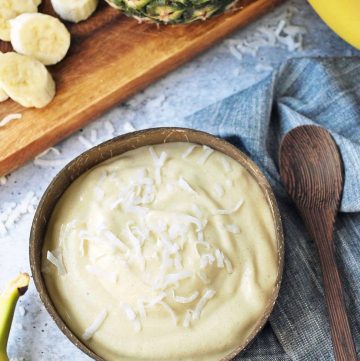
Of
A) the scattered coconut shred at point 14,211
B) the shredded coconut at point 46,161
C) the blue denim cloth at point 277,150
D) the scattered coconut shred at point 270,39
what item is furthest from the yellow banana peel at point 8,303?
the scattered coconut shred at point 270,39

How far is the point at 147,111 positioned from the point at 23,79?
0.26m

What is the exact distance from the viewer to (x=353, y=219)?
143 centimetres

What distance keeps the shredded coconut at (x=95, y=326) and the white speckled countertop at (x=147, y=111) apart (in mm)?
157

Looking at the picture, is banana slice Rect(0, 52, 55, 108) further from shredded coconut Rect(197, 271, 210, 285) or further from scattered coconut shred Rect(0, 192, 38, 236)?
shredded coconut Rect(197, 271, 210, 285)

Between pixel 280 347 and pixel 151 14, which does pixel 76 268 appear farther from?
pixel 151 14

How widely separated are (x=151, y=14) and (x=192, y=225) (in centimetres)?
45

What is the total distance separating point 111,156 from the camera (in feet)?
4.43

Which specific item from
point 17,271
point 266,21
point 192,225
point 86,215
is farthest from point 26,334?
point 266,21

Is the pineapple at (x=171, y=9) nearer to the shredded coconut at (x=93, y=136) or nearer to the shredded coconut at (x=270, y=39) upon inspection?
the shredded coconut at (x=270, y=39)

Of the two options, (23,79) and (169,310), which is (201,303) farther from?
(23,79)

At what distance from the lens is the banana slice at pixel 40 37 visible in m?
1.46

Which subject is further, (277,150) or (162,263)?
(277,150)

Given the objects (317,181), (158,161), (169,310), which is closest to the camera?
(169,310)

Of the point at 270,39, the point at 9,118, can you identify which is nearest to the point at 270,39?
the point at 270,39
